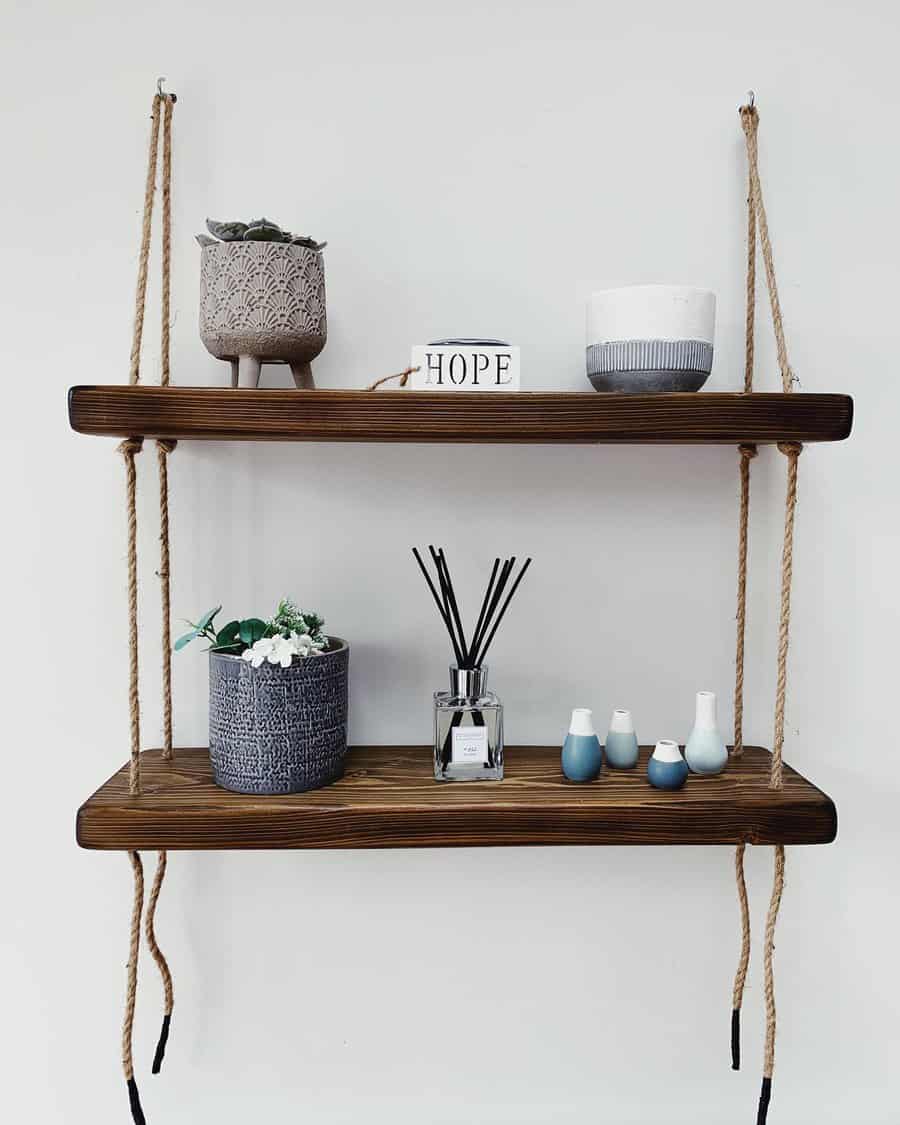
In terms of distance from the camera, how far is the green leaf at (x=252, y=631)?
2.79 feet

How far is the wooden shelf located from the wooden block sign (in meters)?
0.03

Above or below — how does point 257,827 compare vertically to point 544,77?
below

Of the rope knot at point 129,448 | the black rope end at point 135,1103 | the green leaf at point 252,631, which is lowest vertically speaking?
the black rope end at point 135,1103

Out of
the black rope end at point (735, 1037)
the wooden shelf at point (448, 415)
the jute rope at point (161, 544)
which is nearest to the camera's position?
the wooden shelf at point (448, 415)

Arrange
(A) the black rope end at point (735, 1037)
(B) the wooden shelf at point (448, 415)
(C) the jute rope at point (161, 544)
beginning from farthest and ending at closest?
1. (A) the black rope end at point (735, 1037)
2. (C) the jute rope at point (161, 544)
3. (B) the wooden shelf at point (448, 415)

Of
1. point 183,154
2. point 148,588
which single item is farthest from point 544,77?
point 148,588

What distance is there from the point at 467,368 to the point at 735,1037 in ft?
2.46

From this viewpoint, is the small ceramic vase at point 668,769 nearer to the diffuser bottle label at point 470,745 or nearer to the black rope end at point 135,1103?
the diffuser bottle label at point 470,745

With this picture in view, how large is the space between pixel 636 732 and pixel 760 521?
0.26 m

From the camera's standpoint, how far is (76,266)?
96 centimetres

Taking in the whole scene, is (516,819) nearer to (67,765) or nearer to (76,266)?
(67,765)

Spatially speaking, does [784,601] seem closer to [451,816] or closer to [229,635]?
[451,816]

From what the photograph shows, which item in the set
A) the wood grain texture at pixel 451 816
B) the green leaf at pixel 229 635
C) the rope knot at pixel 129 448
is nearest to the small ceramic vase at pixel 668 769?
the wood grain texture at pixel 451 816

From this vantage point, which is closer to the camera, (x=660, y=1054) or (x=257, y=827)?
(x=257, y=827)
